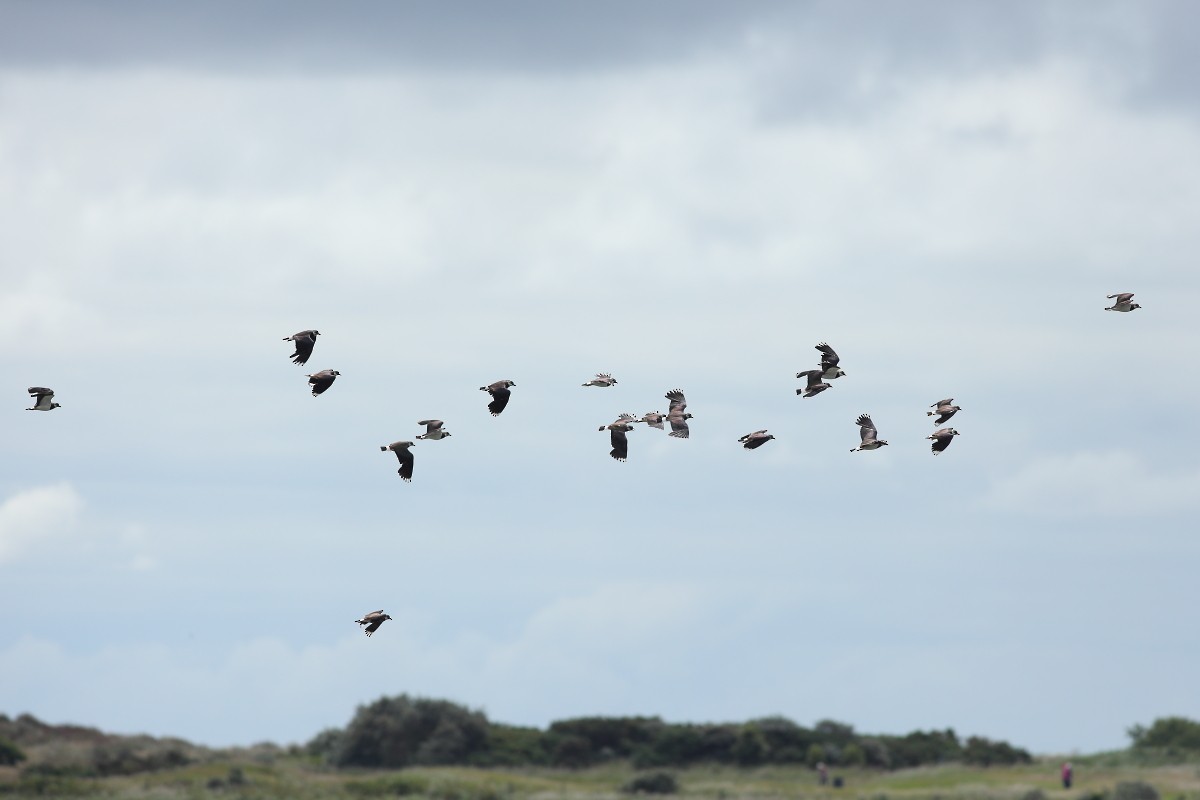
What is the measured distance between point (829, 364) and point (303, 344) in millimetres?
13677

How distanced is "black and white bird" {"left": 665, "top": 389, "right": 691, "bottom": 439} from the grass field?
143ft

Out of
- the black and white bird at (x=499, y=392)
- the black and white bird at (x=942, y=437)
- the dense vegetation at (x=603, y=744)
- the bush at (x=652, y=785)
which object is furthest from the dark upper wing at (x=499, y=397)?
the dense vegetation at (x=603, y=744)

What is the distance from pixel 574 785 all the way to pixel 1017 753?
29322mm

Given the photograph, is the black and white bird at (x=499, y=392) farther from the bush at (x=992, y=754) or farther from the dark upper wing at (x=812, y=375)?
the bush at (x=992, y=754)

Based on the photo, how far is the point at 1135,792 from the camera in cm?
8450

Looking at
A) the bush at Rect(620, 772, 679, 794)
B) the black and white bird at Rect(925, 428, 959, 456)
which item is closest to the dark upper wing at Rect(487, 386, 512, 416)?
the black and white bird at Rect(925, 428, 959, 456)

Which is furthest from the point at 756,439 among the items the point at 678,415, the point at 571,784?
the point at 571,784

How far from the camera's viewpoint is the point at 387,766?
118375 millimetres

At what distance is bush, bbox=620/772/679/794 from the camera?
101m

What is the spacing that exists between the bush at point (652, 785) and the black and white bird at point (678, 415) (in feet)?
173

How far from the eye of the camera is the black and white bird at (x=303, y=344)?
44.8 metres

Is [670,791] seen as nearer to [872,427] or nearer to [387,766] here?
[387,766]

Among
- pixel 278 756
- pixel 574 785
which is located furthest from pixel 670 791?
pixel 278 756

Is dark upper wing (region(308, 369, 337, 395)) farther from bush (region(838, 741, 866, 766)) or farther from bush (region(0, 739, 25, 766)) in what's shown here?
bush (region(838, 741, 866, 766))
